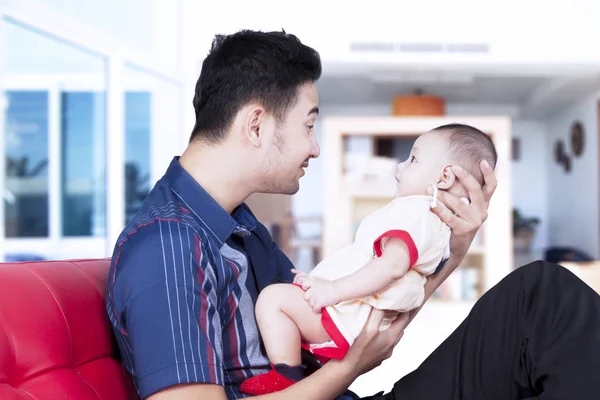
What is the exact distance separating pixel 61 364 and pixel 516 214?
11.1m

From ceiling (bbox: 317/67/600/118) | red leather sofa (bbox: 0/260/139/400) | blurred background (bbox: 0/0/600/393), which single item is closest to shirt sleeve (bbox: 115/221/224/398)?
red leather sofa (bbox: 0/260/139/400)

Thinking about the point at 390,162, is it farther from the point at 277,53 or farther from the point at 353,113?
the point at 353,113

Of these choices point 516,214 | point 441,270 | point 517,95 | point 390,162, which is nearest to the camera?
point 441,270

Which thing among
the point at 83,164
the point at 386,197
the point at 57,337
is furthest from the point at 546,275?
the point at 386,197

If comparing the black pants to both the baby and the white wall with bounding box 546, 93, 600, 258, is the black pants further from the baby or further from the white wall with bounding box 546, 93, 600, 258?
the white wall with bounding box 546, 93, 600, 258

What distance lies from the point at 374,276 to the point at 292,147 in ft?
0.97

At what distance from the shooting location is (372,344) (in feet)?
4.33

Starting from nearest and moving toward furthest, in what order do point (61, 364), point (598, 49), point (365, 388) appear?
point (61, 364) < point (365, 388) < point (598, 49)

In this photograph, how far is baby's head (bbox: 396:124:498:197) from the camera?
1526 mm

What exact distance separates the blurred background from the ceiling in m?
0.64

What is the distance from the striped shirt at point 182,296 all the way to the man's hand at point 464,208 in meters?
0.44

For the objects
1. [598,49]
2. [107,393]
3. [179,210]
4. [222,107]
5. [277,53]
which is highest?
[598,49]

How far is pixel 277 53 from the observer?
1.38 metres

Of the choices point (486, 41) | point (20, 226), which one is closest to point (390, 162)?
point (486, 41)
